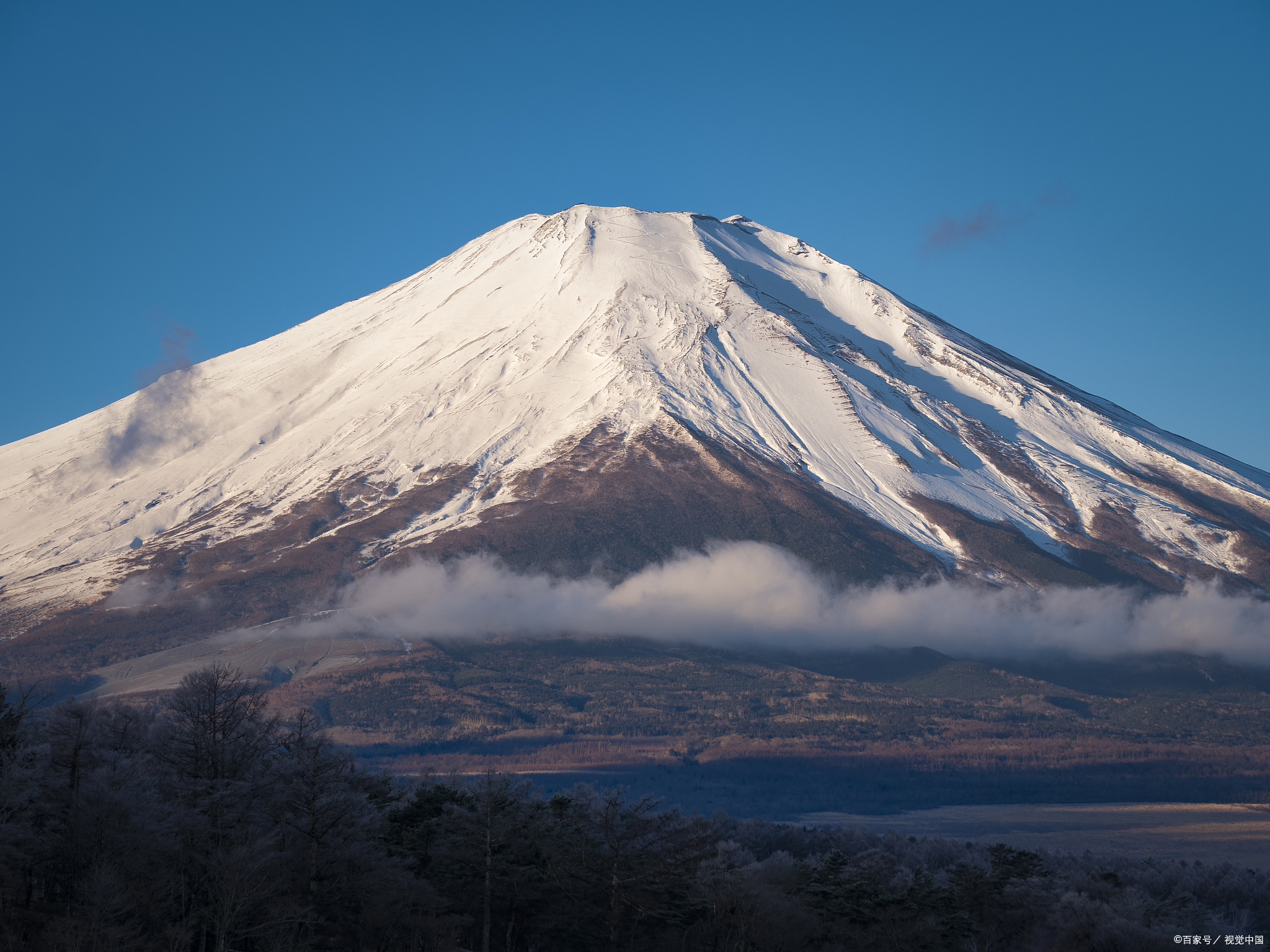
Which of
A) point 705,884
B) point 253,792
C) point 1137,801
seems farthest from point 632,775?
point 253,792

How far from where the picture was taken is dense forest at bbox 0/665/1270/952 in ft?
123

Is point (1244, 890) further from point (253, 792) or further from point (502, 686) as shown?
point (502, 686)

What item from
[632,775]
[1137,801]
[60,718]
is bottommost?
[1137,801]

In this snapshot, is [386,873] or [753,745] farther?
[753,745]

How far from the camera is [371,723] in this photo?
563 feet

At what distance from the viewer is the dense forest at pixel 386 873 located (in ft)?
123

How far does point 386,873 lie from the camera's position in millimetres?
41562

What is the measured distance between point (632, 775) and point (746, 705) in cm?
3856

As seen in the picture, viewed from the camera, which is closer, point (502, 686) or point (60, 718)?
point (60, 718)

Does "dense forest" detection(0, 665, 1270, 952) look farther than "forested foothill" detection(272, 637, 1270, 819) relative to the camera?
No

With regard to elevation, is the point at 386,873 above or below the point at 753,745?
above

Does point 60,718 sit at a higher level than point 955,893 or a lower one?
higher

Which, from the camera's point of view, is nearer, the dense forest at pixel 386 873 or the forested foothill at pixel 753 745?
the dense forest at pixel 386 873

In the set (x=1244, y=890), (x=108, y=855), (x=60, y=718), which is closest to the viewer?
(x=108, y=855)
